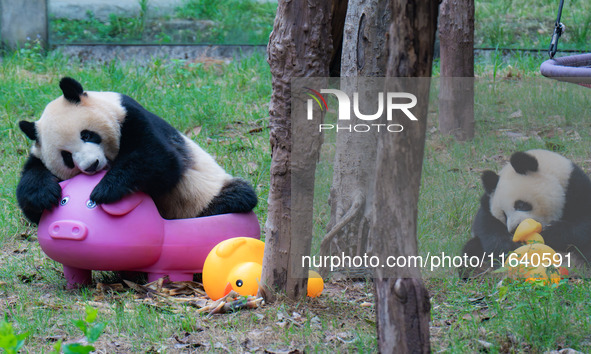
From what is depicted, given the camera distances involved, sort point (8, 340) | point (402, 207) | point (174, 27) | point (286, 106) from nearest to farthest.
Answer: point (8, 340), point (402, 207), point (286, 106), point (174, 27)

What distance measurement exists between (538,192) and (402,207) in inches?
58.9

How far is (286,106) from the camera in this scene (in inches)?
115

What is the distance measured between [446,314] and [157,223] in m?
1.49

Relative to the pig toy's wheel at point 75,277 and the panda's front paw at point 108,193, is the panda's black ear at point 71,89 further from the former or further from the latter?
the pig toy's wheel at point 75,277

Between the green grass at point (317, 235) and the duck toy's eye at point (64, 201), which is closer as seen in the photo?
the green grass at point (317, 235)

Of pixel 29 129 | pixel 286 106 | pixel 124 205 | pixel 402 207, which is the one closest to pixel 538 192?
pixel 286 106

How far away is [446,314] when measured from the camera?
9.72 ft

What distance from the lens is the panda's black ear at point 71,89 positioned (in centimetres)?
340

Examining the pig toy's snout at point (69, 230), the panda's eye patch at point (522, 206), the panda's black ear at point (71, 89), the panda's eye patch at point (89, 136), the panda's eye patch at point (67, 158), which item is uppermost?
the panda's black ear at point (71, 89)

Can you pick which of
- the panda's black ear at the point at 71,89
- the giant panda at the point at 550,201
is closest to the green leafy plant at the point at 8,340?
the panda's black ear at the point at 71,89

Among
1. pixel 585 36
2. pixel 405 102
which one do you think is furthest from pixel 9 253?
pixel 585 36

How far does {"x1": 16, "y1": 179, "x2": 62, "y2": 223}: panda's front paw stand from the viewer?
3.32 meters

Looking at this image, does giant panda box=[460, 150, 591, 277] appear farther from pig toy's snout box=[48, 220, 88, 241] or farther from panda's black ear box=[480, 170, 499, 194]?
pig toy's snout box=[48, 220, 88, 241]

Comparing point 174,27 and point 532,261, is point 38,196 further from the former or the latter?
point 174,27
